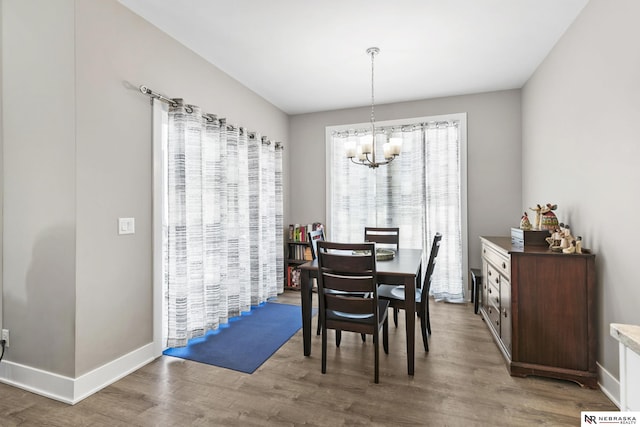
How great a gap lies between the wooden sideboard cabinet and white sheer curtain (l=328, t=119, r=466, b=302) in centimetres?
174

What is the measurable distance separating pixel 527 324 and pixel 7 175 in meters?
3.96

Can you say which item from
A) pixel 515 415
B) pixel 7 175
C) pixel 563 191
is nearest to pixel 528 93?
pixel 563 191

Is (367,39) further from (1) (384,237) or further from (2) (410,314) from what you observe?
(2) (410,314)

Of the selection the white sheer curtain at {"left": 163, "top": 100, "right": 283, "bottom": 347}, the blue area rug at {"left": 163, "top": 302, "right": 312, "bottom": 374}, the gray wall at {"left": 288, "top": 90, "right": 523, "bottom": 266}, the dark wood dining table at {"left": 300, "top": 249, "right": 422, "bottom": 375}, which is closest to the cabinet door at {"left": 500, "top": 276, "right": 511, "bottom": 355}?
the dark wood dining table at {"left": 300, "top": 249, "right": 422, "bottom": 375}

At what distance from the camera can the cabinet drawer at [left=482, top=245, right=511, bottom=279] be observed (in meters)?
2.39

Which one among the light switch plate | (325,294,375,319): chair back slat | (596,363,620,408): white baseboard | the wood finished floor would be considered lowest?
the wood finished floor

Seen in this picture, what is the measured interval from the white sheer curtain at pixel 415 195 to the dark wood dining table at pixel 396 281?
1.27m

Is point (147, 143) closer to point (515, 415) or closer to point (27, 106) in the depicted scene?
point (27, 106)

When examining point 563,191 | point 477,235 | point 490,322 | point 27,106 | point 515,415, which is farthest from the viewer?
point 477,235

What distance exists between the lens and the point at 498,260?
106 inches

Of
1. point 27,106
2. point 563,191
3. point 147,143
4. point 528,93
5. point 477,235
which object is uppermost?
point 528,93

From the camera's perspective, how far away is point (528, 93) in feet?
12.0

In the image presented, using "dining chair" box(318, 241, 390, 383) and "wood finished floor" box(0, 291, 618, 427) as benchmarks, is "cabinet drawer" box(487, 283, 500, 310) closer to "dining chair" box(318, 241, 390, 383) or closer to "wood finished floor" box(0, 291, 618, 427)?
"wood finished floor" box(0, 291, 618, 427)

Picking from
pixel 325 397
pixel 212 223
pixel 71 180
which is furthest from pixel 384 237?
pixel 71 180
